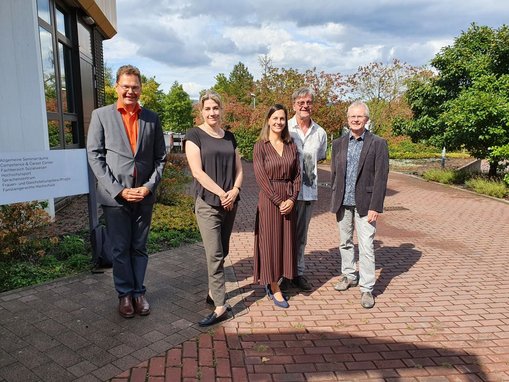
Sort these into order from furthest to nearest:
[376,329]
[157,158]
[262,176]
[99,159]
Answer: [262,176]
[157,158]
[376,329]
[99,159]

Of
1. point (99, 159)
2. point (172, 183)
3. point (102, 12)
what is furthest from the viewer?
point (102, 12)

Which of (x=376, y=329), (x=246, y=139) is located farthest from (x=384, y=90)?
(x=376, y=329)

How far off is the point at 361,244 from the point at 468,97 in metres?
9.68

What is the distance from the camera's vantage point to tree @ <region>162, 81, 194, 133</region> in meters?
40.1

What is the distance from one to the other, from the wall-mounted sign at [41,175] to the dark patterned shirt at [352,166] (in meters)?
2.68

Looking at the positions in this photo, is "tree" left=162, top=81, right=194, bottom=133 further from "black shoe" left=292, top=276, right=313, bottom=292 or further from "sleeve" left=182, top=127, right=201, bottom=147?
"sleeve" left=182, top=127, right=201, bottom=147

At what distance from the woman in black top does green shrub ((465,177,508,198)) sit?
33.5 feet

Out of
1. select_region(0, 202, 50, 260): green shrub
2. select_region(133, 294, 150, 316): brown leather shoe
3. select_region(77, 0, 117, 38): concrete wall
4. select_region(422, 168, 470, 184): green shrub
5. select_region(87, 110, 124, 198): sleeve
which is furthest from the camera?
select_region(422, 168, 470, 184): green shrub

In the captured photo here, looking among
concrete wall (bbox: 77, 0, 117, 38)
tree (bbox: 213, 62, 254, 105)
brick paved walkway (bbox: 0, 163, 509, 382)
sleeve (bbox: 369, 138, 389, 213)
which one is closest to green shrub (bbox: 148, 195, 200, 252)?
brick paved walkway (bbox: 0, 163, 509, 382)

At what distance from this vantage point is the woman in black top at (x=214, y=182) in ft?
10.8

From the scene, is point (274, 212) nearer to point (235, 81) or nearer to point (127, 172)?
point (127, 172)

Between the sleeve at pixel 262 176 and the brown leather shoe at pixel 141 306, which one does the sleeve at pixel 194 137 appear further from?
the brown leather shoe at pixel 141 306

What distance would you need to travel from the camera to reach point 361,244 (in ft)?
13.0

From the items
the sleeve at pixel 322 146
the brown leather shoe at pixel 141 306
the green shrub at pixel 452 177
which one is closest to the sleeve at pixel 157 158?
the brown leather shoe at pixel 141 306
